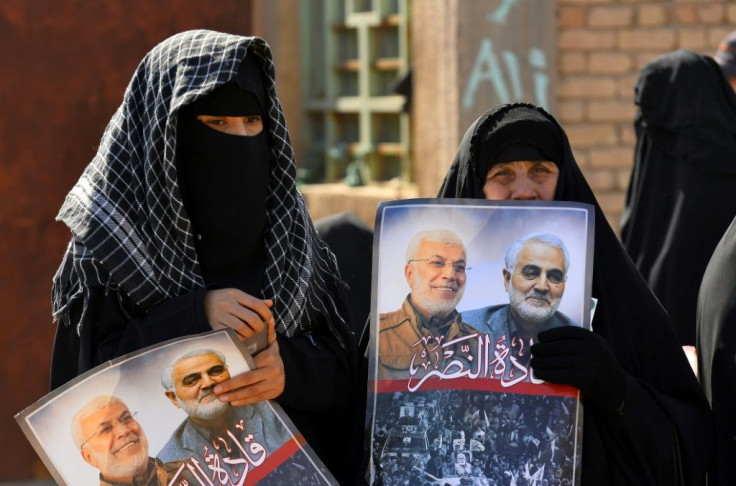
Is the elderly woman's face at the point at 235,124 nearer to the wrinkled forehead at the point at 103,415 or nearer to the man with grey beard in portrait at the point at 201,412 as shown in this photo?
the man with grey beard in portrait at the point at 201,412

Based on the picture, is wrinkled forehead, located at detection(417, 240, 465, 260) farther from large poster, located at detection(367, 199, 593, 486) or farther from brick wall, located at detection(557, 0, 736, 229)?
brick wall, located at detection(557, 0, 736, 229)

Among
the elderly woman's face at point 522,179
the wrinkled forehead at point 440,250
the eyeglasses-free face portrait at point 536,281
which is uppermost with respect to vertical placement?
the elderly woman's face at point 522,179

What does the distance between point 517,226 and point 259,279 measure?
1.60 feet

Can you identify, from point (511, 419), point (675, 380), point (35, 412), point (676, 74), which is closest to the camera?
point (35, 412)

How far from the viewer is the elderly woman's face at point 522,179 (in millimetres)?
2559

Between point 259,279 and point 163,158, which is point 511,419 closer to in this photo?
point 259,279

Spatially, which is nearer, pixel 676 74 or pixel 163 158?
pixel 163 158

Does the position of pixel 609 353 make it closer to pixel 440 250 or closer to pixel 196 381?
pixel 440 250

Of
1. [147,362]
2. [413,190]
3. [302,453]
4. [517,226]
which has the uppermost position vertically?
[517,226]

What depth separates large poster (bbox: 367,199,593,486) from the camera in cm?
233

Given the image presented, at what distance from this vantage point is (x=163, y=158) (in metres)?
2.39

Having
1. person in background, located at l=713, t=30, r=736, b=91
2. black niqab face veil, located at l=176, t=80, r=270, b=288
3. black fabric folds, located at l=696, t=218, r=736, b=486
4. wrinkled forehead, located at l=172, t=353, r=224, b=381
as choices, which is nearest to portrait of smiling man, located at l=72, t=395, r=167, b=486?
wrinkled forehead, located at l=172, t=353, r=224, b=381

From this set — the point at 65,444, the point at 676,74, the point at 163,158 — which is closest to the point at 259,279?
the point at 163,158

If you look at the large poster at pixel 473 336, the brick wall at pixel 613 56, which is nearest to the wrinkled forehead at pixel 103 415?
the large poster at pixel 473 336
